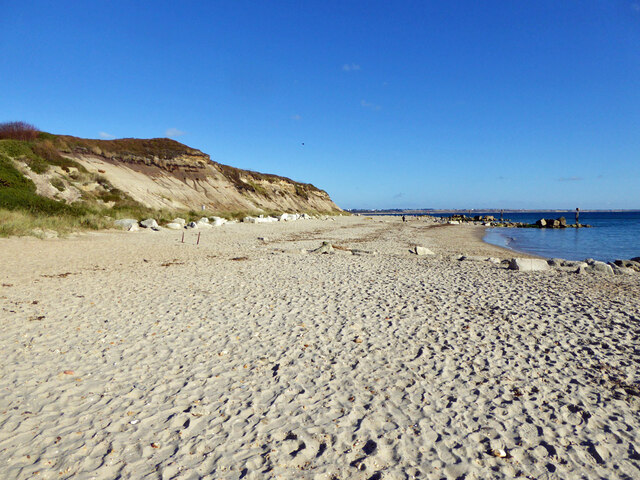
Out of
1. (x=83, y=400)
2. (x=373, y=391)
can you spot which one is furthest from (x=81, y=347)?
(x=373, y=391)

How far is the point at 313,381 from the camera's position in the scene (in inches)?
199

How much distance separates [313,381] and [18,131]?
138 feet

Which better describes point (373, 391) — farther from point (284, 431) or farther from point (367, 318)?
point (367, 318)

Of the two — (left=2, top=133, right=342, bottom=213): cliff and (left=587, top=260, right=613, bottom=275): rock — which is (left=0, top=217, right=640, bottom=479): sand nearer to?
(left=587, top=260, right=613, bottom=275): rock

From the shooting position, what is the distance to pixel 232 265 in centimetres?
1384

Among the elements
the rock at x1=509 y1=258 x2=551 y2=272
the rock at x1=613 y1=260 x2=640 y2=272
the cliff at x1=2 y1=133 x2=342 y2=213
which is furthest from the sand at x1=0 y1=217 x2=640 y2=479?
the cliff at x1=2 y1=133 x2=342 y2=213

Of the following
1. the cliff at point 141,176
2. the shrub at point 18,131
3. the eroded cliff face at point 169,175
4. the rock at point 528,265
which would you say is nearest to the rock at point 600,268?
the rock at point 528,265

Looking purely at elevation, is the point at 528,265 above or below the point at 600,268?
above

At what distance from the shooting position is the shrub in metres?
32.9

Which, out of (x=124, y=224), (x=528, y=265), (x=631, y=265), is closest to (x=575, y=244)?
(x=631, y=265)

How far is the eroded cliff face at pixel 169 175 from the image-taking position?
3472 cm

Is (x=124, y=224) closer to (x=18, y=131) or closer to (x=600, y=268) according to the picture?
(x=18, y=131)

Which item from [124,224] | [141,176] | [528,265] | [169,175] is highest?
[169,175]

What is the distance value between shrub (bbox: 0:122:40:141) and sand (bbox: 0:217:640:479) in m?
31.0
